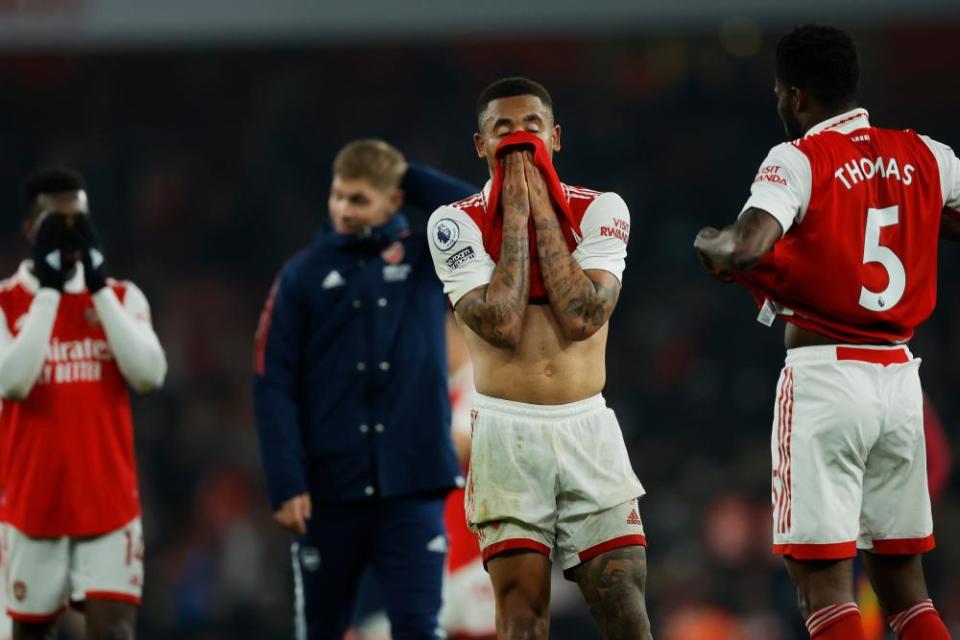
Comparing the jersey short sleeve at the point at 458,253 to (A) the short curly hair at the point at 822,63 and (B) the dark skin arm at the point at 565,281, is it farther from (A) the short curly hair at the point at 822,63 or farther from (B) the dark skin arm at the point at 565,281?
A: (A) the short curly hair at the point at 822,63

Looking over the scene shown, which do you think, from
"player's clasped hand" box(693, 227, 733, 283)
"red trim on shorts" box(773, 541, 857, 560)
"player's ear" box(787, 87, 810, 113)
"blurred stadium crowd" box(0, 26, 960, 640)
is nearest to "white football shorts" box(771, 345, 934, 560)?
"red trim on shorts" box(773, 541, 857, 560)

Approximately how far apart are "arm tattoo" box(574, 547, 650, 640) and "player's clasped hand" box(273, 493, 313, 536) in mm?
1688

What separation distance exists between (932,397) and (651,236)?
12.6 ft

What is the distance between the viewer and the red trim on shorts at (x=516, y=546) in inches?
164

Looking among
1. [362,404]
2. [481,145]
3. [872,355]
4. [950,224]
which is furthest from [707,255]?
[362,404]

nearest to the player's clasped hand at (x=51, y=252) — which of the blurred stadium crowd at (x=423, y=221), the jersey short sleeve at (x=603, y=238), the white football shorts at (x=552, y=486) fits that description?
the white football shorts at (x=552, y=486)

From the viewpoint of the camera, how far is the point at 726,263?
13.4 feet

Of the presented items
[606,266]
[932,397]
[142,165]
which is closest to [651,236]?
[932,397]

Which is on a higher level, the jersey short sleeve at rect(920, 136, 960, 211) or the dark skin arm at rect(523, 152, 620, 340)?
the jersey short sleeve at rect(920, 136, 960, 211)

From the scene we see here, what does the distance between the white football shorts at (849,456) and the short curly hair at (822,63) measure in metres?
0.81

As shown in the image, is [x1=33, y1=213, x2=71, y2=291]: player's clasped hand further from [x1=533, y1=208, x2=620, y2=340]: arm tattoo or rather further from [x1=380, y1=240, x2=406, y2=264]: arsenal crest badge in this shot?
[x1=533, y1=208, x2=620, y2=340]: arm tattoo

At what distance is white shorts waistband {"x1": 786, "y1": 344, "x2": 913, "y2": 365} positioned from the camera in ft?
14.1

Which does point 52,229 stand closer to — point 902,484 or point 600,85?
point 902,484

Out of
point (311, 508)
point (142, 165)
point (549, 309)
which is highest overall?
point (142, 165)
